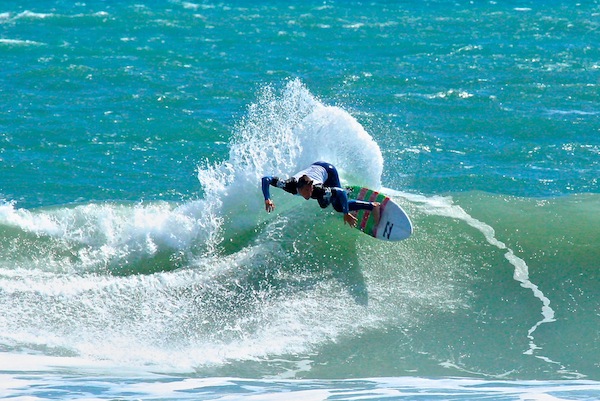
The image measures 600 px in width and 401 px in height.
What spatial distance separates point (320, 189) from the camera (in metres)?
12.8

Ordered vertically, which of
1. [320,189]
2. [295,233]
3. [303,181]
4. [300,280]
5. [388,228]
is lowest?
[300,280]

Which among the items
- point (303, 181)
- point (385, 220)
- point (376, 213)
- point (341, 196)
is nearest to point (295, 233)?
point (376, 213)

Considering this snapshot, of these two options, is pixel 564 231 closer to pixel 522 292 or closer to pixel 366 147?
pixel 522 292

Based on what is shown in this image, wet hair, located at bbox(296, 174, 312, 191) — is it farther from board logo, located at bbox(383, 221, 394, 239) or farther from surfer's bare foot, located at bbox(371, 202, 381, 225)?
board logo, located at bbox(383, 221, 394, 239)

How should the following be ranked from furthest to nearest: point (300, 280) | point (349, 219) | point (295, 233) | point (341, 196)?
point (295, 233) → point (300, 280) → point (341, 196) → point (349, 219)

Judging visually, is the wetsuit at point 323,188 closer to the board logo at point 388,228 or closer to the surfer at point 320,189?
the surfer at point 320,189

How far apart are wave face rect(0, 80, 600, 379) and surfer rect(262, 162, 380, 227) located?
1.10 metres

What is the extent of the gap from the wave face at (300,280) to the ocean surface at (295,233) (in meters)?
0.03

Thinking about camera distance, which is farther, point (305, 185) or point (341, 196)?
point (341, 196)

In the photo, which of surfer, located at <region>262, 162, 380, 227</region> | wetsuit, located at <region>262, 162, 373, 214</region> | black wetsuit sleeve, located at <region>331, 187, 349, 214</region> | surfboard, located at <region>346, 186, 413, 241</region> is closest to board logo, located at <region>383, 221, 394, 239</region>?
surfboard, located at <region>346, 186, 413, 241</region>

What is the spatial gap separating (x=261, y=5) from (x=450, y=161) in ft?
48.6

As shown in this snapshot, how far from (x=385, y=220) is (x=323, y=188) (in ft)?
4.51

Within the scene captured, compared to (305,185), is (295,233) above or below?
below

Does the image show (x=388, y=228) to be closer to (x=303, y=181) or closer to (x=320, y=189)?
(x=320, y=189)
